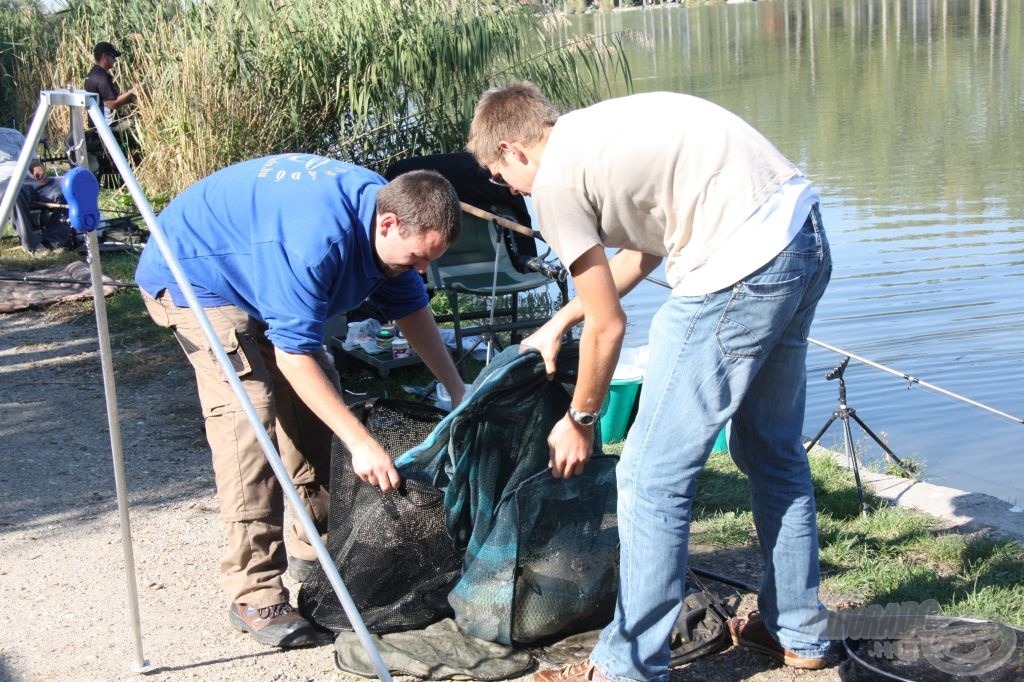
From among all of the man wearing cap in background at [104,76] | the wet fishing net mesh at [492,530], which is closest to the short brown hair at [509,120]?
the wet fishing net mesh at [492,530]

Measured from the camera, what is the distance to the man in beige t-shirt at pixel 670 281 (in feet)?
8.55

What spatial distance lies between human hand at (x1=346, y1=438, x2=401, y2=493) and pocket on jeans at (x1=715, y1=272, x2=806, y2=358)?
96cm

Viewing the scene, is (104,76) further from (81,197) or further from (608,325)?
(608,325)

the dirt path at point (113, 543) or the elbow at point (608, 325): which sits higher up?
the elbow at point (608, 325)

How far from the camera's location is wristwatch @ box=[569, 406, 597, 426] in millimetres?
2841

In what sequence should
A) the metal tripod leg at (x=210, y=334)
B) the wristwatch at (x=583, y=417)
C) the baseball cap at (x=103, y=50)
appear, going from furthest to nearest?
the baseball cap at (x=103, y=50) → the wristwatch at (x=583, y=417) → the metal tripod leg at (x=210, y=334)

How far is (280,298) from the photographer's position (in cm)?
300

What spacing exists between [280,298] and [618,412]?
Result: 222 centimetres

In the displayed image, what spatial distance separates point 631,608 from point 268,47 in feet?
23.6

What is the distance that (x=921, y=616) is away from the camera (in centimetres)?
318

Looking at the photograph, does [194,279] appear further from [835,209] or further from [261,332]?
[835,209]

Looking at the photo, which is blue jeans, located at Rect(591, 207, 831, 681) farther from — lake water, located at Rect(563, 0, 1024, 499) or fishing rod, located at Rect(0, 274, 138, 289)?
fishing rod, located at Rect(0, 274, 138, 289)

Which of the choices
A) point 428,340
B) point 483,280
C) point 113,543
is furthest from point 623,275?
point 483,280

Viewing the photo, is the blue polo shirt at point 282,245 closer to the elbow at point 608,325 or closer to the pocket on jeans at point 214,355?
the pocket on jeans at point 214,355
